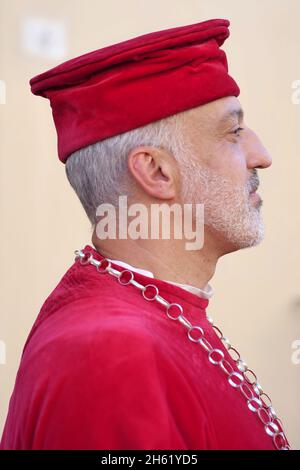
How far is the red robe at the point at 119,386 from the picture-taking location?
1.37 meters

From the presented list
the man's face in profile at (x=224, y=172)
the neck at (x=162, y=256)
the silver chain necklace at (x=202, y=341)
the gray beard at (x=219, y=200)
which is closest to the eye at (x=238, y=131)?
the man's face in profile at (x=224, y=172)

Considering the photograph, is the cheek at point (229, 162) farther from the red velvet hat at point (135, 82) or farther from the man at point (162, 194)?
the red velvet hat at point (135, 82)

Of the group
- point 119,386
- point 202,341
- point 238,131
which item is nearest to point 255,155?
point 238,131

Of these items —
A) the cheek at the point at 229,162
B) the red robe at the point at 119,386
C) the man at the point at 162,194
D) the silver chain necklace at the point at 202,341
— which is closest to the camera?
the red robe at the point at 119,386

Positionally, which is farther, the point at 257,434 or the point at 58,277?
the point at 58,277

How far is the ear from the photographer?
1.78m

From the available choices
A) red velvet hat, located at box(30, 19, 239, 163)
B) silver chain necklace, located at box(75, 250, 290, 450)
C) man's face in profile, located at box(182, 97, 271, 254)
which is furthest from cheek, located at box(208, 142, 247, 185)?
silver chain necklace, located at box(75, 250, 290, 450)

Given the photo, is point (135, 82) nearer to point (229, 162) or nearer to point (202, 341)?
point (229, 162)

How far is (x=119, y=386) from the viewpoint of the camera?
1.39 meters

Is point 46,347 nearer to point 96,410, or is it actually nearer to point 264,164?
point 96,410

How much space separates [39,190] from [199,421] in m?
2.08

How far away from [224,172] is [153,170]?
16 centimetres

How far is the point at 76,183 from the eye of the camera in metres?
1.86
